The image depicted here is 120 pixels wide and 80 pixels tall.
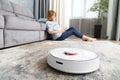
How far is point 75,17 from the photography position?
403 centimetres

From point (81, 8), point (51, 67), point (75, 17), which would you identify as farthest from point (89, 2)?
point (51, 67)

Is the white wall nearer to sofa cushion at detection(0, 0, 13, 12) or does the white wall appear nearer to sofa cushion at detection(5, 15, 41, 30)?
sofa cushion at detection(0, 0, 13, 12)

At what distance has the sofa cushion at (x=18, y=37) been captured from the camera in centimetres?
154

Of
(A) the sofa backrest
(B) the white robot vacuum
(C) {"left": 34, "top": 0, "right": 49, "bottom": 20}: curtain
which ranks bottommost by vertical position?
(B) the white robot vacuum

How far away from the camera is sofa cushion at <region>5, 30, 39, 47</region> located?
1537 millimetres

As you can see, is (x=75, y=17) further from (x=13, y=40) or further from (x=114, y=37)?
(x=13, y=40)

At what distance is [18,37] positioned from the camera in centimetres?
173

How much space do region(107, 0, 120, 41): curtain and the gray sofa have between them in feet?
5.89

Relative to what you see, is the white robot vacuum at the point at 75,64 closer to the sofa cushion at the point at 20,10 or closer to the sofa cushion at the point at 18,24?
the sofa cushion at the point at 18,24

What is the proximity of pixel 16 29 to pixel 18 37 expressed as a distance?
0.11 meters

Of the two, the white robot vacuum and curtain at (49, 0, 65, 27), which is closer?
the white robot vacuum

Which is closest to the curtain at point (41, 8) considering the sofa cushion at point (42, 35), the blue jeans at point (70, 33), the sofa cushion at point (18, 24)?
the sofa cushion at point (42, 35)

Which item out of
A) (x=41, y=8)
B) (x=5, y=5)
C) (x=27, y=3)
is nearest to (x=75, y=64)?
(x=5, y=5)

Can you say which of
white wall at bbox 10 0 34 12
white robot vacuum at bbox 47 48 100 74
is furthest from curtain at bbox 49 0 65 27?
white robot vacuum at bbox 47 48 100 74
